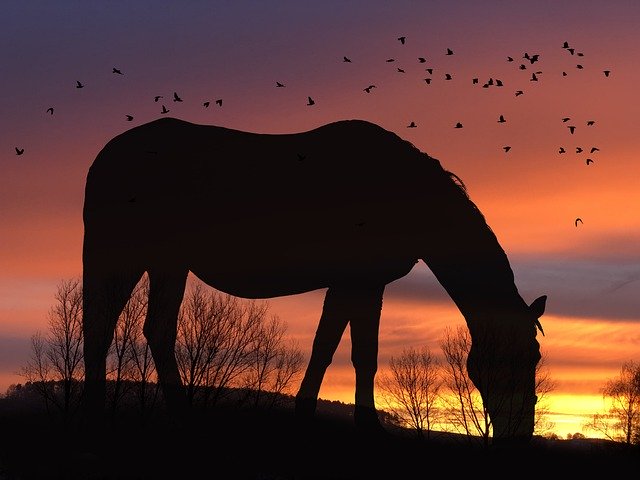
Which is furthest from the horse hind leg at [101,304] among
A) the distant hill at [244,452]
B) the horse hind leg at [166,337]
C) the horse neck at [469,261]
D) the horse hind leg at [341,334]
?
the horse neck at [469,261]

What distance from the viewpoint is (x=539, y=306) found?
25.6 m

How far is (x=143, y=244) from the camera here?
28.5 metres

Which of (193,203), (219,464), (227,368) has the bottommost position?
(219,464)

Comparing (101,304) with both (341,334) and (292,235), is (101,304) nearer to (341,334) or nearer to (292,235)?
(292,235)

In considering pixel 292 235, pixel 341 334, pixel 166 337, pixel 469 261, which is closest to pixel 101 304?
pixel 166 337

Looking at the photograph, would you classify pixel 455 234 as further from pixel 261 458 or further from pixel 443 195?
pixel 261 458

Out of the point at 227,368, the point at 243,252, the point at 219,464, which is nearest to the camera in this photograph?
the point at 219,464

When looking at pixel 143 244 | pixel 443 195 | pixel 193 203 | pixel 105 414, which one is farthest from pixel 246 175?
pixel 105 414

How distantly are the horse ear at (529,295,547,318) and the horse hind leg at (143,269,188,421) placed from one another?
9.85 metres

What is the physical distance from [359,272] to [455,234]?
292cm

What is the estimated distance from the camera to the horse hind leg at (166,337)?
27.2 meters

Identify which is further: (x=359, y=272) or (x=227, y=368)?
(x=227, y=368)

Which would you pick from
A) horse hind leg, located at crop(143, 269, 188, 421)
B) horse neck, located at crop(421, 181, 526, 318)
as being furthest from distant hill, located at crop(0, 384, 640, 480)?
horse neck, located at crop(421, 181, 526, 318)

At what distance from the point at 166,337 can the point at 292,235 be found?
4633mm
